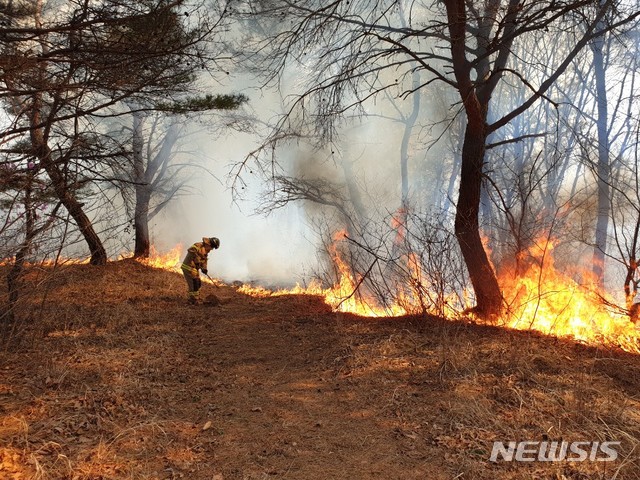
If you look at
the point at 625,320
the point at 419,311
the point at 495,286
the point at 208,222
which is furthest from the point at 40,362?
the point at 208,222

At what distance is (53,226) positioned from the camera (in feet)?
15.5

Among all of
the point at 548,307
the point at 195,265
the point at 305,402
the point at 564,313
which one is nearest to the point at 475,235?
the point at 548,307

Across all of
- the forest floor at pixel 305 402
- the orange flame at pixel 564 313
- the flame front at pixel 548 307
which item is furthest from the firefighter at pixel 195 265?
the orange flame at pixel 564 313

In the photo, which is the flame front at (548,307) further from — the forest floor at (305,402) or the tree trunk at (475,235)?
the forest floor at (305,402)

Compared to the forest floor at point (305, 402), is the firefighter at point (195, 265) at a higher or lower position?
higher

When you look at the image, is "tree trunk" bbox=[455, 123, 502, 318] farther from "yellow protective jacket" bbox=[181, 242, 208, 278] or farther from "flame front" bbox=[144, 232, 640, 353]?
"yellow protective jacket" bbox=[181, 242, 208, 278]

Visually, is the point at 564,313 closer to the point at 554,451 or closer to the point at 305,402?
the point at 554,451

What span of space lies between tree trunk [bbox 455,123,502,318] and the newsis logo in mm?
3546

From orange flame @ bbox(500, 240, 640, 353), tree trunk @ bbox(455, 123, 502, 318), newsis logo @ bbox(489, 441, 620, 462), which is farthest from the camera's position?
tree trunk @ bbox(455, 123, 502, 318)

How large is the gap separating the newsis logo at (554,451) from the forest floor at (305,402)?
0.05m

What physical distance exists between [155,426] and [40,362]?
206 cm

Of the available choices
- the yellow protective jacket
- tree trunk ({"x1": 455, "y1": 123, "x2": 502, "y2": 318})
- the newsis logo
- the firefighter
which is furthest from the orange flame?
the yellow protective jacket

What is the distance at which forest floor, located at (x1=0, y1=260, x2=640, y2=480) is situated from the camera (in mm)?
2980

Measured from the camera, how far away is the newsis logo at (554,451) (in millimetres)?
2941
